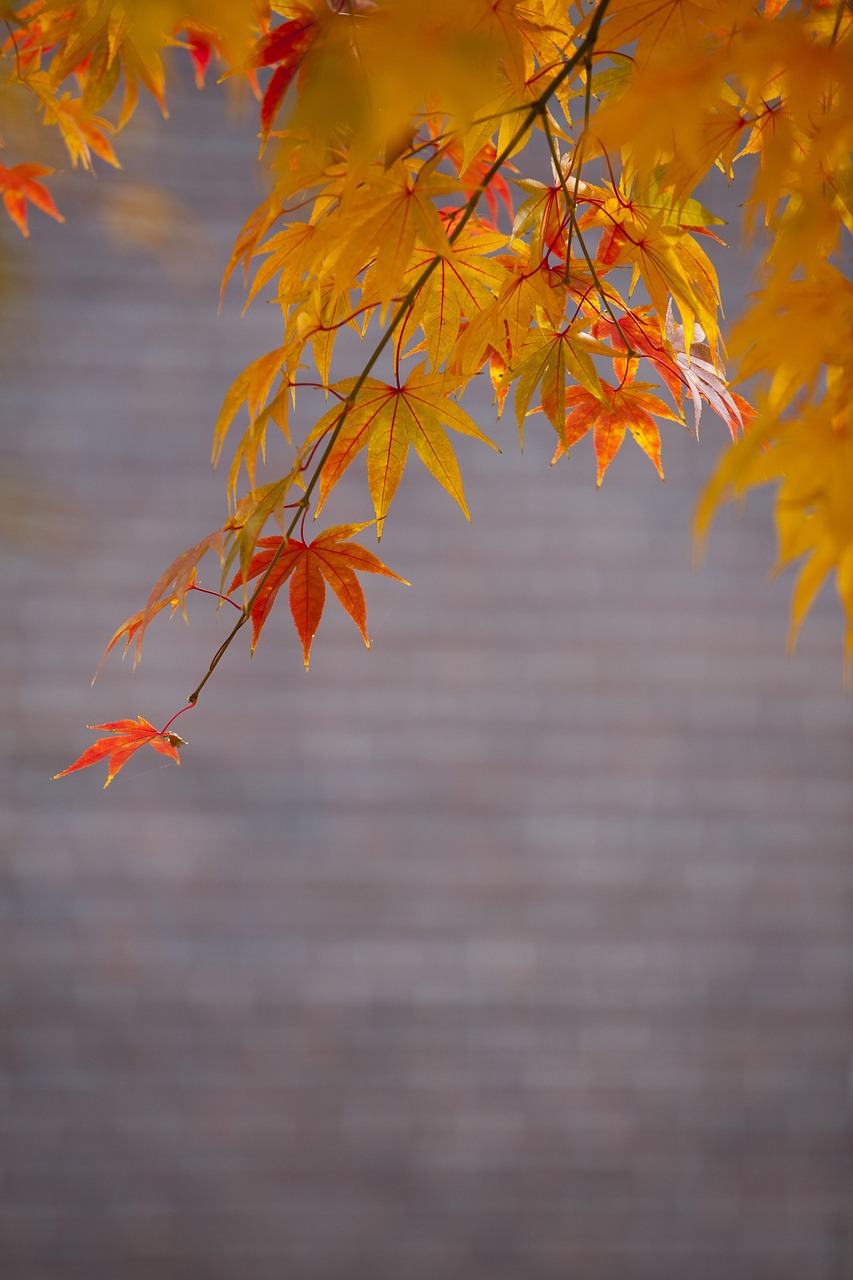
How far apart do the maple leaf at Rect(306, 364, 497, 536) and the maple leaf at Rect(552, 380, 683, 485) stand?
0.11 m

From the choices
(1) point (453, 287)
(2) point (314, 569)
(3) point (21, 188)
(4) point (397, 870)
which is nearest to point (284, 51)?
(1) point (453, 287)

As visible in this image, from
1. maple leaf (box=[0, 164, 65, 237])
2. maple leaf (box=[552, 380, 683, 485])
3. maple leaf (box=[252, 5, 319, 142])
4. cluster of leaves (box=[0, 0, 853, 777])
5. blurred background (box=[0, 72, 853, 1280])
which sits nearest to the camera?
cluster of leaves (box=[0, 0, 853, 777])

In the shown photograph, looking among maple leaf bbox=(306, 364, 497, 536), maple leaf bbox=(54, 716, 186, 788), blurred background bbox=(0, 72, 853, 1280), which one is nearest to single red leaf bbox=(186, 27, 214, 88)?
maple leaf bbox=(306, 364, 497, 536)

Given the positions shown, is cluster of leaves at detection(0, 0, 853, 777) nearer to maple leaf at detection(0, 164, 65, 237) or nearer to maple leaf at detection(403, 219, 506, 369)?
maple leaf at detection(403, 219, 506, 369)

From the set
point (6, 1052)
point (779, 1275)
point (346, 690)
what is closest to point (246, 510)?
point (346, 690)

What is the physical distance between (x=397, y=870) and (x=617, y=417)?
4.58 feet

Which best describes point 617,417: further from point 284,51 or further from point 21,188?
point 21,188

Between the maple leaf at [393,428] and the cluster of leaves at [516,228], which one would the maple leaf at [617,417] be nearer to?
the cluster of leaves at [516,228]

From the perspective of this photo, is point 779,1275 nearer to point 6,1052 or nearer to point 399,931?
point 399,931

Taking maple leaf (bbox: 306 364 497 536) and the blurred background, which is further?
the blurred background

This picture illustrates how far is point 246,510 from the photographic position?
24.1 inches

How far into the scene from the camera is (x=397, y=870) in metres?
1.97

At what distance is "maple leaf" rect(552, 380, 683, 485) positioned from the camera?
71 cm

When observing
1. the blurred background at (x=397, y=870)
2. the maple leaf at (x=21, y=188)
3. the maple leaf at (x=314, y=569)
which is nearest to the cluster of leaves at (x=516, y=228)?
the maple leaf at (x=314, y=569)
